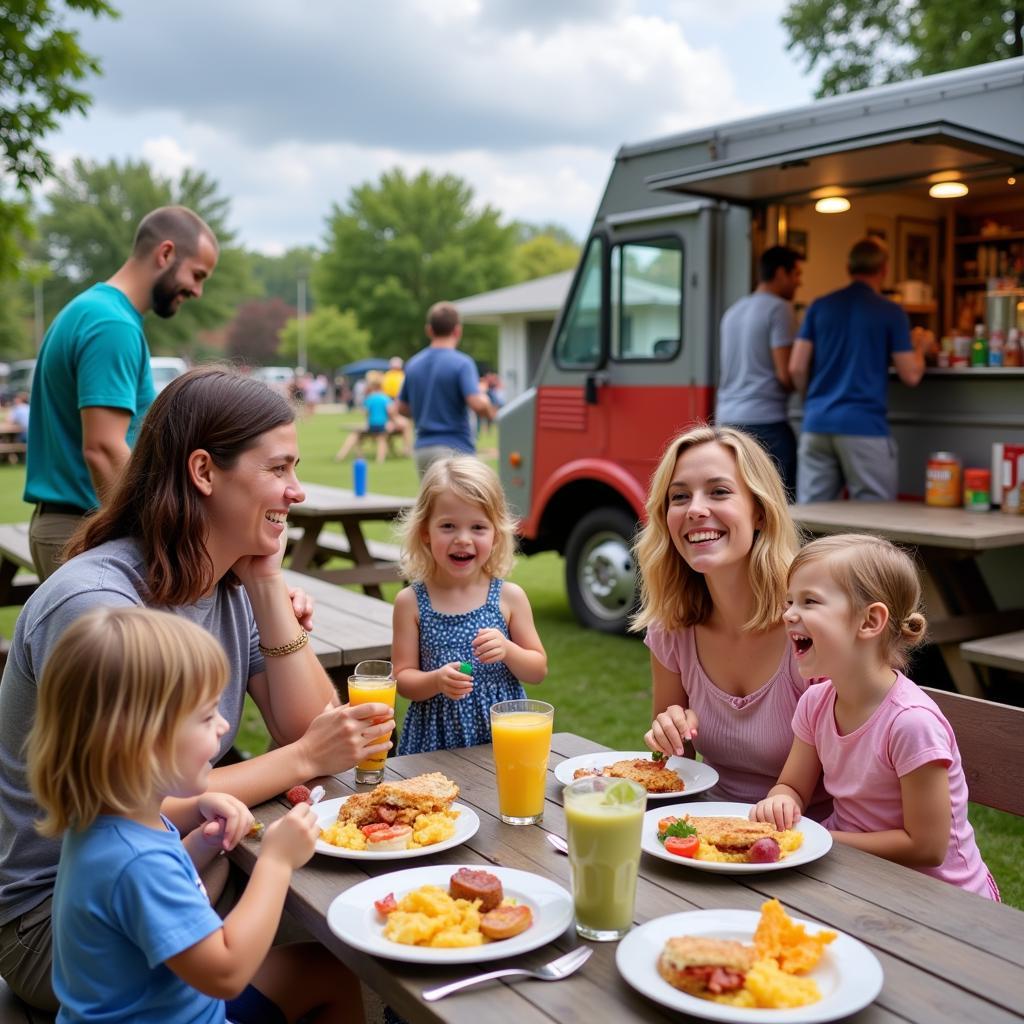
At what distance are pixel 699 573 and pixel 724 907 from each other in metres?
1.07

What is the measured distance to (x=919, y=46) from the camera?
1728cm

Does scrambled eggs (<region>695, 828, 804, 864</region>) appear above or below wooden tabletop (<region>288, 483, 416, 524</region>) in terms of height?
below

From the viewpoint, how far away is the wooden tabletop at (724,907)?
1342 millimetres

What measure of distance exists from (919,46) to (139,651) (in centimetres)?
1883

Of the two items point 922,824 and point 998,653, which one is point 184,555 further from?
point 998,653

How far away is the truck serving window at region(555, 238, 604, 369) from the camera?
7.09 metres

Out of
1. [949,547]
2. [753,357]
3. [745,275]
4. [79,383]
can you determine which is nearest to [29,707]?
[79,383]

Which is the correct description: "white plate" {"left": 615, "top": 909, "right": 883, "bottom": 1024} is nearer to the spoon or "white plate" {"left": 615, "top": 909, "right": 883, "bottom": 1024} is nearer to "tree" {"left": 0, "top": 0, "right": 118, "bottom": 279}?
the spoon

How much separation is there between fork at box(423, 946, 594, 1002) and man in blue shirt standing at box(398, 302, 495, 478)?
6.10m

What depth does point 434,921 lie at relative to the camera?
1.51 m

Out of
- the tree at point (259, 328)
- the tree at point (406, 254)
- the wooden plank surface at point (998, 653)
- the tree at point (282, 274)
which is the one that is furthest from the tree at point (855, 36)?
the tree at point (282, 274)

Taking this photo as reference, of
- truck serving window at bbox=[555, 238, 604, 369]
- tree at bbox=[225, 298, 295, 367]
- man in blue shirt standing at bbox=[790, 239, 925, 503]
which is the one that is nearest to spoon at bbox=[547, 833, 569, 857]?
man in blue shirt standing at bbox=[790, 239, 925, 503]

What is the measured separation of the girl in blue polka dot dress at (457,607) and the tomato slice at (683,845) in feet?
3.91

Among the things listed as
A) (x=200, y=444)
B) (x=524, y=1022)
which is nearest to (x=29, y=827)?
(x=200, y=444)
